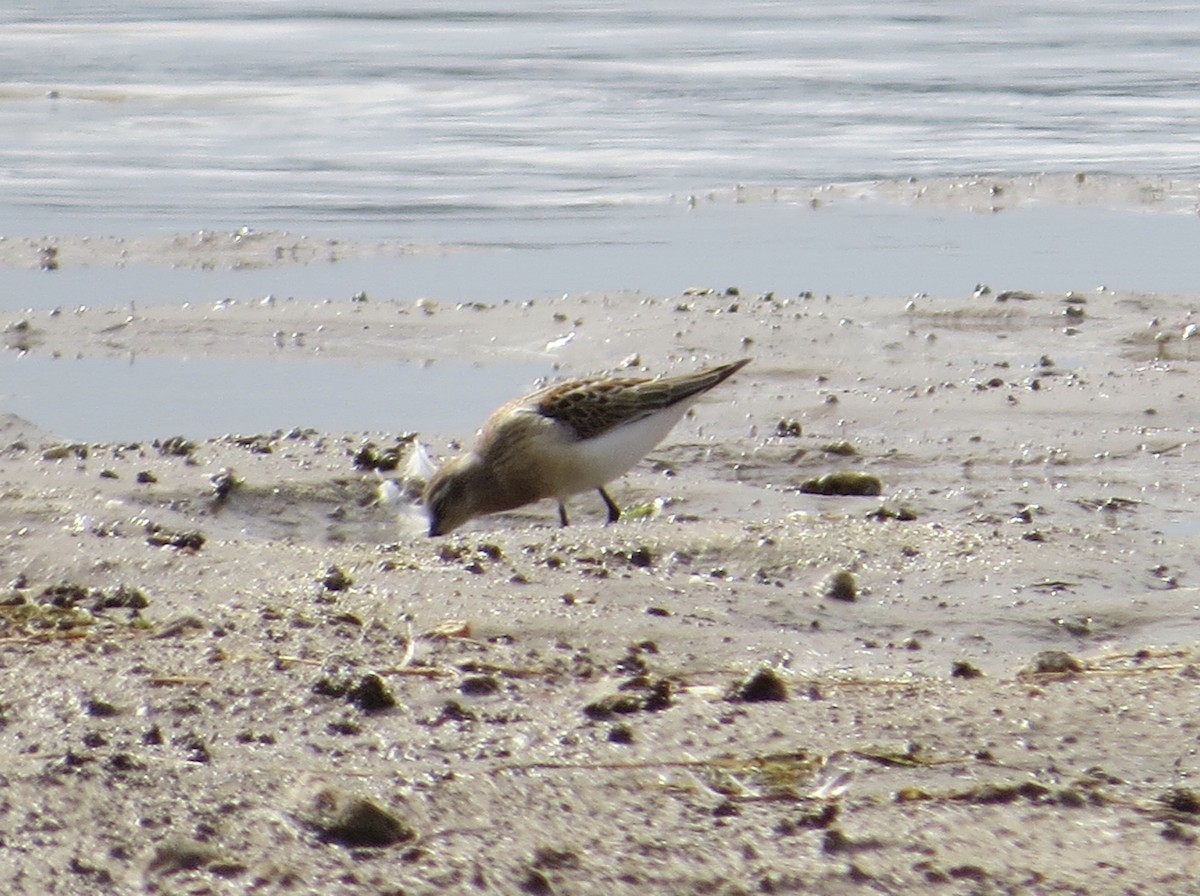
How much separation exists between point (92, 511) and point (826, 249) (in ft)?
20.9

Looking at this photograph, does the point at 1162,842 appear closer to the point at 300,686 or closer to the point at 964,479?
the point at 300,686

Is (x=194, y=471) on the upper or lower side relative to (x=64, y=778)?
lower

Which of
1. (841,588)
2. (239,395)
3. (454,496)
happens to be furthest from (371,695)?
(239,395)

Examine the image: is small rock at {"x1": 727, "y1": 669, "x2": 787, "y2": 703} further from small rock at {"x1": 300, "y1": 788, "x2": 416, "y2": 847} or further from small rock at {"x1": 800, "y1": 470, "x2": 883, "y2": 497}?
small rock at {"x1": 800, "y1": 470, "x2": 883, "y2": 497}

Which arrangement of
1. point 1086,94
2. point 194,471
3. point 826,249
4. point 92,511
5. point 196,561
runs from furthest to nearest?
point 1086,94 < point 826,249 < point 194,471 < point 92,511 < point 196,561

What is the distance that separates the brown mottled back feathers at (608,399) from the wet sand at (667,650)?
13.1 inches

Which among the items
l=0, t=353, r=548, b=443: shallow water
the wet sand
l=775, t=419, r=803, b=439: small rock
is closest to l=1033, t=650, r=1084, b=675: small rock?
the wet sand

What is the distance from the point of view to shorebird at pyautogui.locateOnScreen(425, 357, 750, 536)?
6762 millimetres

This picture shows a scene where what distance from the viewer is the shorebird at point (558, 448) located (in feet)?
22.2

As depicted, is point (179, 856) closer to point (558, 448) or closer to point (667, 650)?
point (667, 650)

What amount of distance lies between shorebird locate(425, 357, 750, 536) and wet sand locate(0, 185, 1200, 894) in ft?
0.62

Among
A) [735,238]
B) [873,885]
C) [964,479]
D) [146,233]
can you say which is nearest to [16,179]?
[146,233]

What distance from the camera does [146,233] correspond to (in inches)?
484

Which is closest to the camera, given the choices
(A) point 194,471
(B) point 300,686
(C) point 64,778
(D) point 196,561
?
(C) point 64,778
